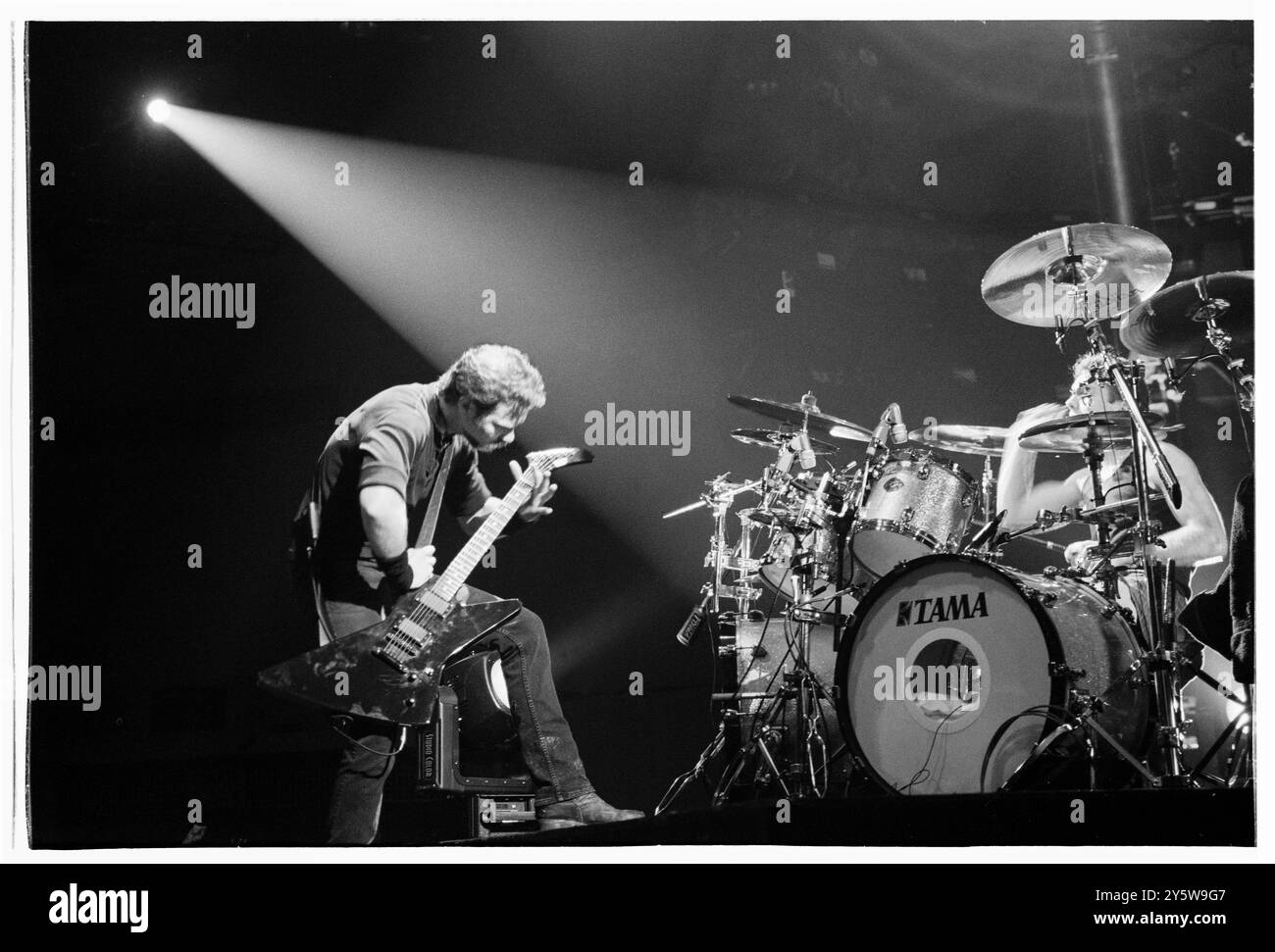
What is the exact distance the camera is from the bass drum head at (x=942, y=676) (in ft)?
11.4

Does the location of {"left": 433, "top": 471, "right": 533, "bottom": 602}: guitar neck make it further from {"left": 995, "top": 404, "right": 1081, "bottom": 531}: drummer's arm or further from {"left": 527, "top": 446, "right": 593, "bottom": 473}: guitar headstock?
{"left": 995, "top": 404, "right": 1081, "bottom": 531}: drummer's arm

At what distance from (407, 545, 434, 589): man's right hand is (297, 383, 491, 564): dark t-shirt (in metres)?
0.04

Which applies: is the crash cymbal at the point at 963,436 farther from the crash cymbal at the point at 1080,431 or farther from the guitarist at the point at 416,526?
the guitarist at the point at 416,526

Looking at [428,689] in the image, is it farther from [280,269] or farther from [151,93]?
[151,93]

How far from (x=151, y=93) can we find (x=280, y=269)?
2.28 feet

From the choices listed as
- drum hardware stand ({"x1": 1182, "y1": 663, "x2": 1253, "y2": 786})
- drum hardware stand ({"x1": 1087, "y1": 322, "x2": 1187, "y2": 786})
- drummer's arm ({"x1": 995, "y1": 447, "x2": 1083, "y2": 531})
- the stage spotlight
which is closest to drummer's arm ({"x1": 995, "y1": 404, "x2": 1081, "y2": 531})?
drummer's arm ({"x1": 995, "y1": 447, "x2": 1083, "y2": 531})

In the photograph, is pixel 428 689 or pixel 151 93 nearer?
pixel 428 689

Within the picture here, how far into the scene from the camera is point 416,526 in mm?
3971

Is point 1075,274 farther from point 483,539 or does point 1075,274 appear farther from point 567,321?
point 483,539

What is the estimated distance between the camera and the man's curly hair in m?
4.02

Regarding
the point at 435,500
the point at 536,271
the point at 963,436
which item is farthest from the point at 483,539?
the point at 963,436

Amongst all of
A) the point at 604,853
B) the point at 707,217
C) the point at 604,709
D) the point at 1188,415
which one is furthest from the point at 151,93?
the point at 1188,415

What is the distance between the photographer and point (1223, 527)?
149 inches

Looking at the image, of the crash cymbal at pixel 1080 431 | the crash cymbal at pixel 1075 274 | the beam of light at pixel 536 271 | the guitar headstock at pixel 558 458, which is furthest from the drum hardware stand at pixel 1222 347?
the guitar headstock at pixel 558 458
